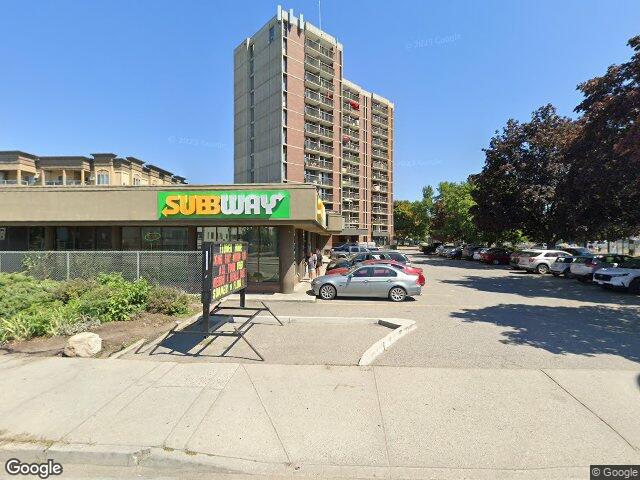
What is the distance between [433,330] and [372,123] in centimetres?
7210

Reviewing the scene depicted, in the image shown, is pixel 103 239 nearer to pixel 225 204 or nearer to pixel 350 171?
pixel 225 204

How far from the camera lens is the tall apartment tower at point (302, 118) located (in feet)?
175

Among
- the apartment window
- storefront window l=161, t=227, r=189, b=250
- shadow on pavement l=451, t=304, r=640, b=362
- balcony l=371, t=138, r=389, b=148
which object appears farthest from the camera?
balcony l=371, t=138, r=389, b=148

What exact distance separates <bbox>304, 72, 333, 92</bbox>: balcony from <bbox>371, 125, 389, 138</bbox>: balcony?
17025 millimetres

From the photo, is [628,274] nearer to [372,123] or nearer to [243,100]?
[243,100]

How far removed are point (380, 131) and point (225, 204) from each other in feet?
229

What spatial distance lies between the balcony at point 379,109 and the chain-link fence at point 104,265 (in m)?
70.5

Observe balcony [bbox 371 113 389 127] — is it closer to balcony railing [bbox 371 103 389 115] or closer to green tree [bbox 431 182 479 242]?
balcony railing [bbox 371 103 389 115]

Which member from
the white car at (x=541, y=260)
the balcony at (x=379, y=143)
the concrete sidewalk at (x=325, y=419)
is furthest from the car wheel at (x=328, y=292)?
the balcony at (x=379, y=143)

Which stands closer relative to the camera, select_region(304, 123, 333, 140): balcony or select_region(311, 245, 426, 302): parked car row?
select_region(311, 245, 426, 302): parked car row

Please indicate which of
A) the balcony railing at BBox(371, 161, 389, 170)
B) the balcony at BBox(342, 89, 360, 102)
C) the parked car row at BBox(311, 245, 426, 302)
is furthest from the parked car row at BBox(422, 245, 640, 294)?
the balcony at BBox(342, 89, 360, 102)

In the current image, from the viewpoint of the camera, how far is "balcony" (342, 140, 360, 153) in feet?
218

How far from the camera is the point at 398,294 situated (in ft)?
42.7

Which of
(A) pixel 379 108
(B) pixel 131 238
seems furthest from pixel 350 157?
(B) pixel 131 238
